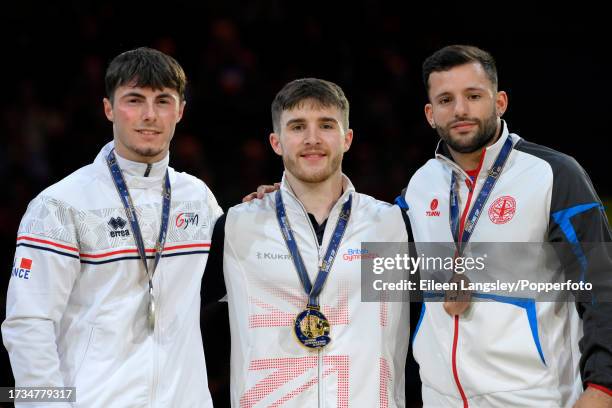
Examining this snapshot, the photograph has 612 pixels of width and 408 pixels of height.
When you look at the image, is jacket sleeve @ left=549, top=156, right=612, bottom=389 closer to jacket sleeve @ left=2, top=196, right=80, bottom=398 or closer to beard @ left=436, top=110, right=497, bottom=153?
beard @ left=436, top=110, right=497, bottom=153

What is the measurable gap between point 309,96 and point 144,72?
0.77m

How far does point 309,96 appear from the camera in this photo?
12.5ft

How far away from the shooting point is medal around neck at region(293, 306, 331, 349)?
3.54m

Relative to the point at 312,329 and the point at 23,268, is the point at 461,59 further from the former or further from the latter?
the point at 23,268

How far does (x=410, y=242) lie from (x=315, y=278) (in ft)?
1.74

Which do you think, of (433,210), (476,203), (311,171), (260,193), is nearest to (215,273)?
(260,193)

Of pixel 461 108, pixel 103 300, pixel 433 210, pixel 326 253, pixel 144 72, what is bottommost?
pixel 103 300

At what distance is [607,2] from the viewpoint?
941cm

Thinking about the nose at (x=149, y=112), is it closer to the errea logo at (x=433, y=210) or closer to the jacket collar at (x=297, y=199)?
the jacket collar at (x=297, y=199)

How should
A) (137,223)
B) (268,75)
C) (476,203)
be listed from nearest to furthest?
(137,223) < (476,203) < (268,75)

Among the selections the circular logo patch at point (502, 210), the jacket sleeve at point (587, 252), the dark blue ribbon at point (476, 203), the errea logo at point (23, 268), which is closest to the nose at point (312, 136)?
the dark blue ribbon at point (476, 203)

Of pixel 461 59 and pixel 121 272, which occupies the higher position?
pixel 461 59

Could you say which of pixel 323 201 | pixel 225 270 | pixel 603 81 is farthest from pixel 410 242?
pixel 603 81

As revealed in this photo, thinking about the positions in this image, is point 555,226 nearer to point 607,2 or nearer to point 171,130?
point 171,130
